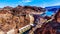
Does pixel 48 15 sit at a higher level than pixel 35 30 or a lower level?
higher

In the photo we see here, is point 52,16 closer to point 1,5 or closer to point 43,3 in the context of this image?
point 43,3

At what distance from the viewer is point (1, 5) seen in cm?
298

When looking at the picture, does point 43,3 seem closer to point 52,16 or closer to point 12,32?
point 52,16

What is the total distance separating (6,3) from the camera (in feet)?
9.69

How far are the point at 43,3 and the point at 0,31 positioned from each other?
767mm

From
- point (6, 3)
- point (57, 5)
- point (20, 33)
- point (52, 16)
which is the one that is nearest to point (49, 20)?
point (52, 16)

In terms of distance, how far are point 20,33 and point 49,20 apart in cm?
47

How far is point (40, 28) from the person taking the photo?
→ 287 cm

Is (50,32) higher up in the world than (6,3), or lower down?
lower down

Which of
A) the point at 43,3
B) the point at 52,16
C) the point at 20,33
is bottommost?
the point at 20,33

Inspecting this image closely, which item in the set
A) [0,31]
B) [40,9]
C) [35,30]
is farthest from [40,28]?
[0,31]

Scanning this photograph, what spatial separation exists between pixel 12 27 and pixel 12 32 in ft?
0.25

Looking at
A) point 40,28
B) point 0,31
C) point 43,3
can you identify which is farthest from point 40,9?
point 0,31

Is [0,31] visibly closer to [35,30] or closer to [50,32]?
[35,30]
